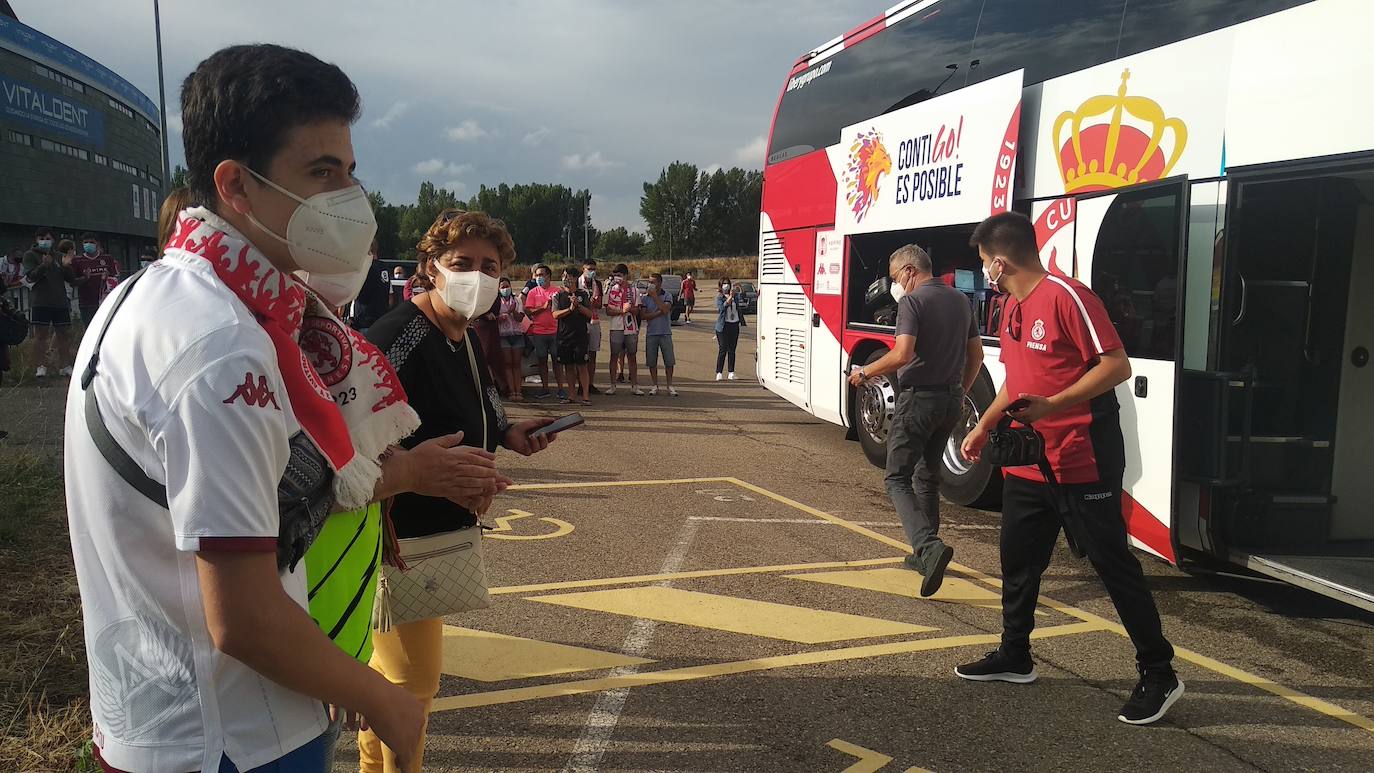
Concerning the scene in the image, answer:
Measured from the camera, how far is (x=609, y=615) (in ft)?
16.4

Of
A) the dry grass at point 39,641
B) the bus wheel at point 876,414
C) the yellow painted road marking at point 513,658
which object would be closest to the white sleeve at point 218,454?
the dry grass at point 39,641

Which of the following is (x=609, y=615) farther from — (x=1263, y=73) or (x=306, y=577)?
(x=1263, y=73)

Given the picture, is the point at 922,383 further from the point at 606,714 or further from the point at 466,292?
the point at 466,292

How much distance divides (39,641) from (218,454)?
388 centimetres

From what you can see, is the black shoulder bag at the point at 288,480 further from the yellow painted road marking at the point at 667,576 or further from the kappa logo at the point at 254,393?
the yellow painted road marking at the point at 667,576

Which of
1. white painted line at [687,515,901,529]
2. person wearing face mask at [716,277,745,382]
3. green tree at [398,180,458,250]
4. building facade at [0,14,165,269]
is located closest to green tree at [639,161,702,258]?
green tree at [398,180,458,250]

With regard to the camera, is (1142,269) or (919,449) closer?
(1142,269)

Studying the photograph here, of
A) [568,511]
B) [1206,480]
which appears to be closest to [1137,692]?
[1206,480]

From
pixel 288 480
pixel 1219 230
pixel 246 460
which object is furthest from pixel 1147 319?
pixel 246 460

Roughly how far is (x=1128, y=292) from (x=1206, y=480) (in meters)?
1.25

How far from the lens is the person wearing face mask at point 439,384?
2828 mm

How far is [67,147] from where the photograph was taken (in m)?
39.7

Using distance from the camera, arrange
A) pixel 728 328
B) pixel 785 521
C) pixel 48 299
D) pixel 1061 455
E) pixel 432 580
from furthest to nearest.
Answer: pixel 728 328 < pixel 48 299 < pixel 785 521 < pixel 1061 455 < pixel 432 580

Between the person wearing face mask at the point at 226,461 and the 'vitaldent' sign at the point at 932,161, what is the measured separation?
20.4 ft
